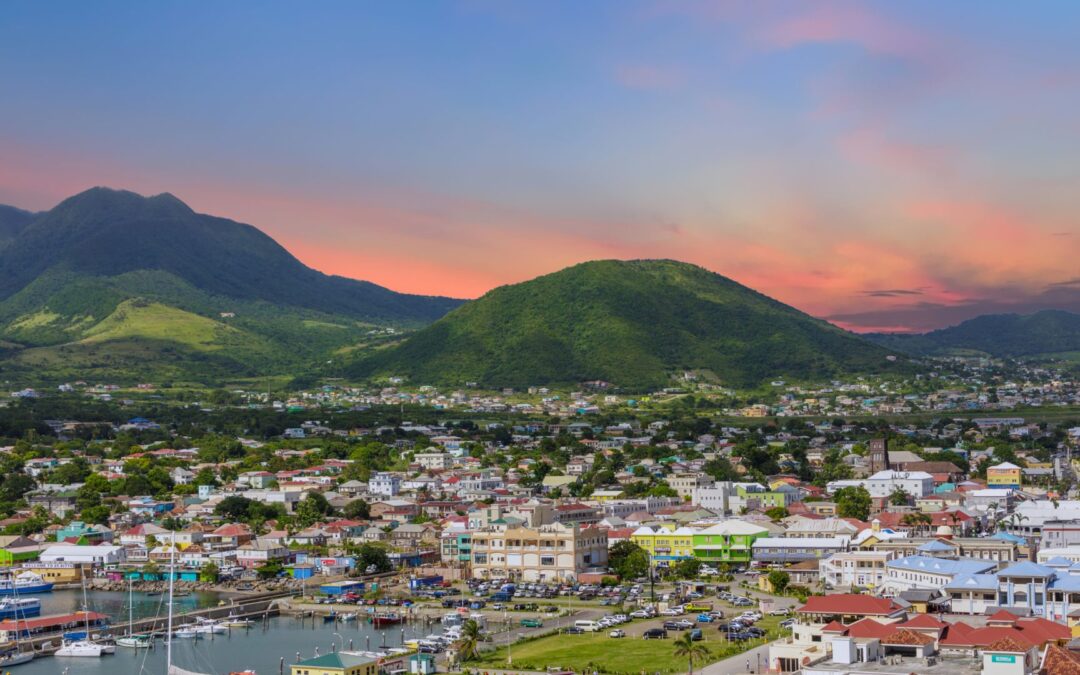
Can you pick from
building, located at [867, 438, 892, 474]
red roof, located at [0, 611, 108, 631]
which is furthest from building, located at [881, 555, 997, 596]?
building, located at [867, 438, 892, 474]

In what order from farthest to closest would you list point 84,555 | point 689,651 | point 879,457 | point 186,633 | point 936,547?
1. point 879,457
2. point 84,555
3. point 936,547
4. point 186,633
5. point 689,651

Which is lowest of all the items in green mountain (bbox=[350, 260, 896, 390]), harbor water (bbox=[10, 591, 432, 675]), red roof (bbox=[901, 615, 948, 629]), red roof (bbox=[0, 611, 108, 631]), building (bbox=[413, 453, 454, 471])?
harbor water (bbox=[10, 591, 432, 675])

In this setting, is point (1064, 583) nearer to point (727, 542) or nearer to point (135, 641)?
point (727, 542)

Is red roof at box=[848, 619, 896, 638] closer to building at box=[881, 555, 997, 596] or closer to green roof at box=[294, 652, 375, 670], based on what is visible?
building at box=[881, 555, 997, 596]

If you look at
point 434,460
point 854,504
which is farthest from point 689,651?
point 434,460

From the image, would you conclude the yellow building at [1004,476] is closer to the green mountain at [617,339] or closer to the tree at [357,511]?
the tree at [357,511]
